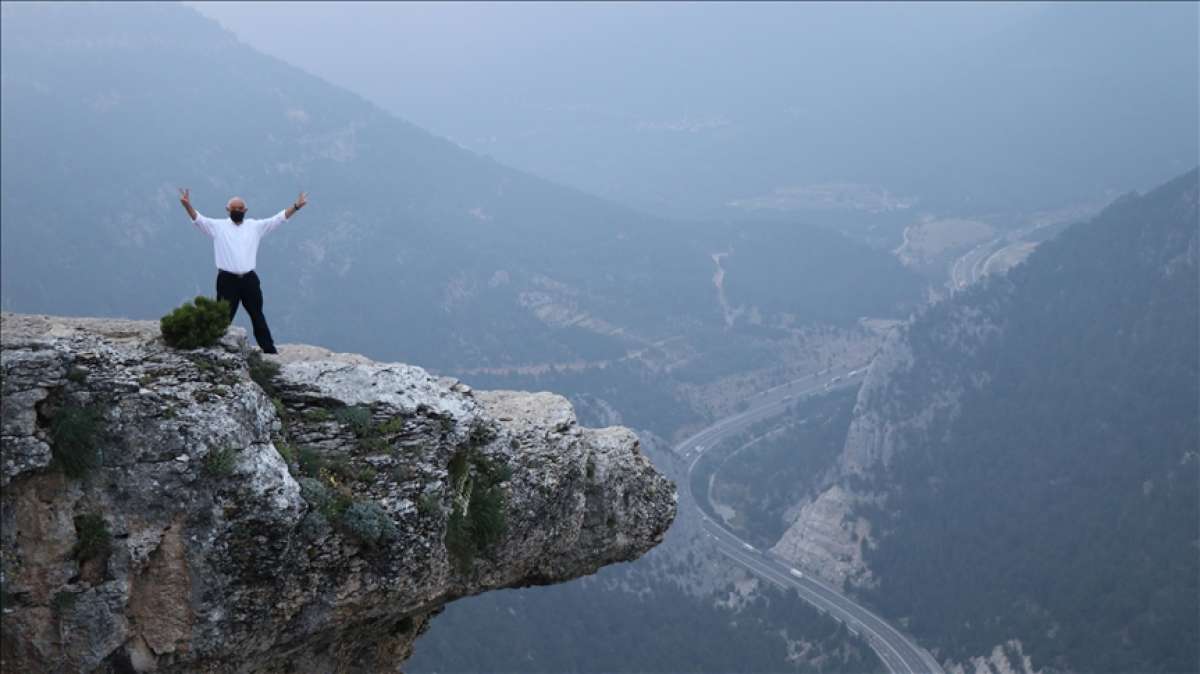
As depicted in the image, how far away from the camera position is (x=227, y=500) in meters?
14.9

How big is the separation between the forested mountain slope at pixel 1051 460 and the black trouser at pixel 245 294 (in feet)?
190

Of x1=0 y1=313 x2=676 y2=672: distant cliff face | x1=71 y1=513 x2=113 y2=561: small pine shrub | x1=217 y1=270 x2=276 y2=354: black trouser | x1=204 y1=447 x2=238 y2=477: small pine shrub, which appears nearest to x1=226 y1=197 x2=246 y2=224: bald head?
x1=217 y1=270 x2=276 y2=354: black trouser

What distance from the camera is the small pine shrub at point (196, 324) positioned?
15.5m

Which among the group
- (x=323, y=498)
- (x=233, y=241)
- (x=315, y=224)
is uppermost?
(x=233, y=241)

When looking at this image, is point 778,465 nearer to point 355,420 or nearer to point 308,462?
point 355,420

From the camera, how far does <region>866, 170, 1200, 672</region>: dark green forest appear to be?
219 feet

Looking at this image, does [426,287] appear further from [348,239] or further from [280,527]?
[280,527]

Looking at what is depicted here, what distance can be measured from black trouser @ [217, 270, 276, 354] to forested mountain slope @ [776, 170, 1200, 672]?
190ft

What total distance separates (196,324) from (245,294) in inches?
91.4

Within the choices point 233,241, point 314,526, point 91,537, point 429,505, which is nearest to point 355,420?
point 429,505

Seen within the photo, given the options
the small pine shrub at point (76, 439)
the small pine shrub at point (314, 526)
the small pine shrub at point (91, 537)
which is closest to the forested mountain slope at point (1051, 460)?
the small pine shrub at point (314, 526)

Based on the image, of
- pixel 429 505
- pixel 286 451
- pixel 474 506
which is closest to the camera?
pixel 286 451

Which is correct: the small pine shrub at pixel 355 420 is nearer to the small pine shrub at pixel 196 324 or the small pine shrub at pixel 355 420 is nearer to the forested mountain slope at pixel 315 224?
the small pine shrub at pixel 196 324

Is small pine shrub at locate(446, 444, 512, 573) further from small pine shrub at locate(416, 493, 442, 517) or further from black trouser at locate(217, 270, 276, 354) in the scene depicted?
black trouser at locate(217, 270, 276, 354)
